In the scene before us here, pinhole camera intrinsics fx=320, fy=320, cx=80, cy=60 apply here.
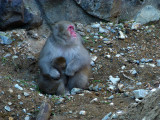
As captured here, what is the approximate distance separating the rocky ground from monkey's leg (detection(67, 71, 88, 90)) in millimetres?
154

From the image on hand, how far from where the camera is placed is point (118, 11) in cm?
715

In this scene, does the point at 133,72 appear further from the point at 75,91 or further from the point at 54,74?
the point at 54,74

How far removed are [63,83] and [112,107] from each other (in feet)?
5.02

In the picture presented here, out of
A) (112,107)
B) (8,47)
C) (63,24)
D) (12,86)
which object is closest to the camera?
(112,107)

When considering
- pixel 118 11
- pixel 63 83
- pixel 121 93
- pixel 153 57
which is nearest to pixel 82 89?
pixel 63 83

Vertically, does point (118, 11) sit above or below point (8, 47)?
above

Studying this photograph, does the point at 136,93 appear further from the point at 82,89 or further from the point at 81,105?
the point at 82,89

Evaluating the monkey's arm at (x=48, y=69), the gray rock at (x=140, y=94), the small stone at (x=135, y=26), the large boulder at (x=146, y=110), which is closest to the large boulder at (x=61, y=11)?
the small stone at (x=135, y=26)

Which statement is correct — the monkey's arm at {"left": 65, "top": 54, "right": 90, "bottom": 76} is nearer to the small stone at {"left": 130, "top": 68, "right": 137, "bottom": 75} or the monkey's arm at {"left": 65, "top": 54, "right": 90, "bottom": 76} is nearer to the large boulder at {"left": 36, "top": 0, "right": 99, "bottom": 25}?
the small stone at {"left": 130, "top": 68, "right": 137, "bottom": 75}

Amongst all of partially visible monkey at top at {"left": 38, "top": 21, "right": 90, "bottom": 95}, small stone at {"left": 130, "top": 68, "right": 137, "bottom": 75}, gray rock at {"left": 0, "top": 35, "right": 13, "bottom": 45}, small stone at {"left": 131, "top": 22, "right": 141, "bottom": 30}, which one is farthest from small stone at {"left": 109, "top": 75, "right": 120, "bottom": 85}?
gray rock at {"left": 0, "top": 35, "right": 13, "bottom": 45}

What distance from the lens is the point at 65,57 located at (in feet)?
19.2

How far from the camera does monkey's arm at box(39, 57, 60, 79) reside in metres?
5.68

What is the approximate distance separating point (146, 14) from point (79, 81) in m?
2.61

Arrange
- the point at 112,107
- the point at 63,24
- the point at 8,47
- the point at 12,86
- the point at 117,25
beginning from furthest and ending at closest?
1. the point at 117,25
2. the point at 8,47
3. the point at 63,24
4. the point at 12,86
5. the point at 112,107
